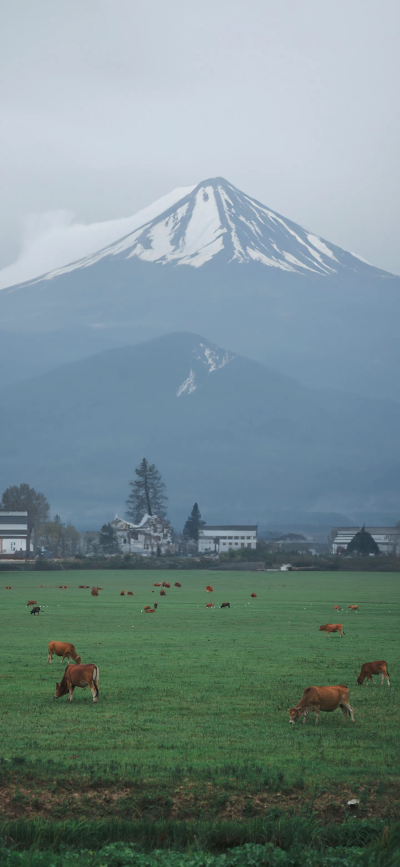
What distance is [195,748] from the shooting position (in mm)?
15922

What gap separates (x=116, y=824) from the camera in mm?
12328

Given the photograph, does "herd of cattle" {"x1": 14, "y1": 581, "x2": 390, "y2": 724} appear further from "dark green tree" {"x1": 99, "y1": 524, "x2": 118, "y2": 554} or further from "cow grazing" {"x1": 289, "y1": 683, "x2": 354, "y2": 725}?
"dark green tree" {"x1": 99, "y1": 524, "x2": 118, "y2": 554}

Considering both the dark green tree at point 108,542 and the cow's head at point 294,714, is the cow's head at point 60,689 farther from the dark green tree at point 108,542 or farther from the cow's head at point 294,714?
the dark green tree at point 108,542

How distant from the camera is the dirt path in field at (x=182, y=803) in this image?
1267 centimetres

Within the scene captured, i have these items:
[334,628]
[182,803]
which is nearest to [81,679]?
[182,803]

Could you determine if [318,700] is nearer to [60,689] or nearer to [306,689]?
[306,689]

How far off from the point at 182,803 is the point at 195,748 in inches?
117

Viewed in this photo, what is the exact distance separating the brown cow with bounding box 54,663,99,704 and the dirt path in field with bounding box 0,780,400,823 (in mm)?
7095

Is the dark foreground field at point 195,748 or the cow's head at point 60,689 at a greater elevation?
the cow's head at point 60,689

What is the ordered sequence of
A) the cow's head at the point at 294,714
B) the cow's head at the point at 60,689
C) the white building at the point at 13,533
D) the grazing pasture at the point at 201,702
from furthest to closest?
the white building at the point at 13,533
the cow's head at the point at 60,689
the cow's head at the point at 294,714
the grazing pasture at the point at 201,702

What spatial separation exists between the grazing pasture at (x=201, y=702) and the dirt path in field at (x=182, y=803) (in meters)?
0.46

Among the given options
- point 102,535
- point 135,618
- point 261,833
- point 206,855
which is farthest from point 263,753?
point 102,535

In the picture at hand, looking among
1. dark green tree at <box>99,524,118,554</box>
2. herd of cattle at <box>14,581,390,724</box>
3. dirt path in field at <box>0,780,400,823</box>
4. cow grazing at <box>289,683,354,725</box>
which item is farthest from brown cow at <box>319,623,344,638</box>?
dark green tree at <box>99,524,118,554</box>

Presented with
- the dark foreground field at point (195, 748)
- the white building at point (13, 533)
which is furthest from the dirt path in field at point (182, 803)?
the white building at point (13, 533)
